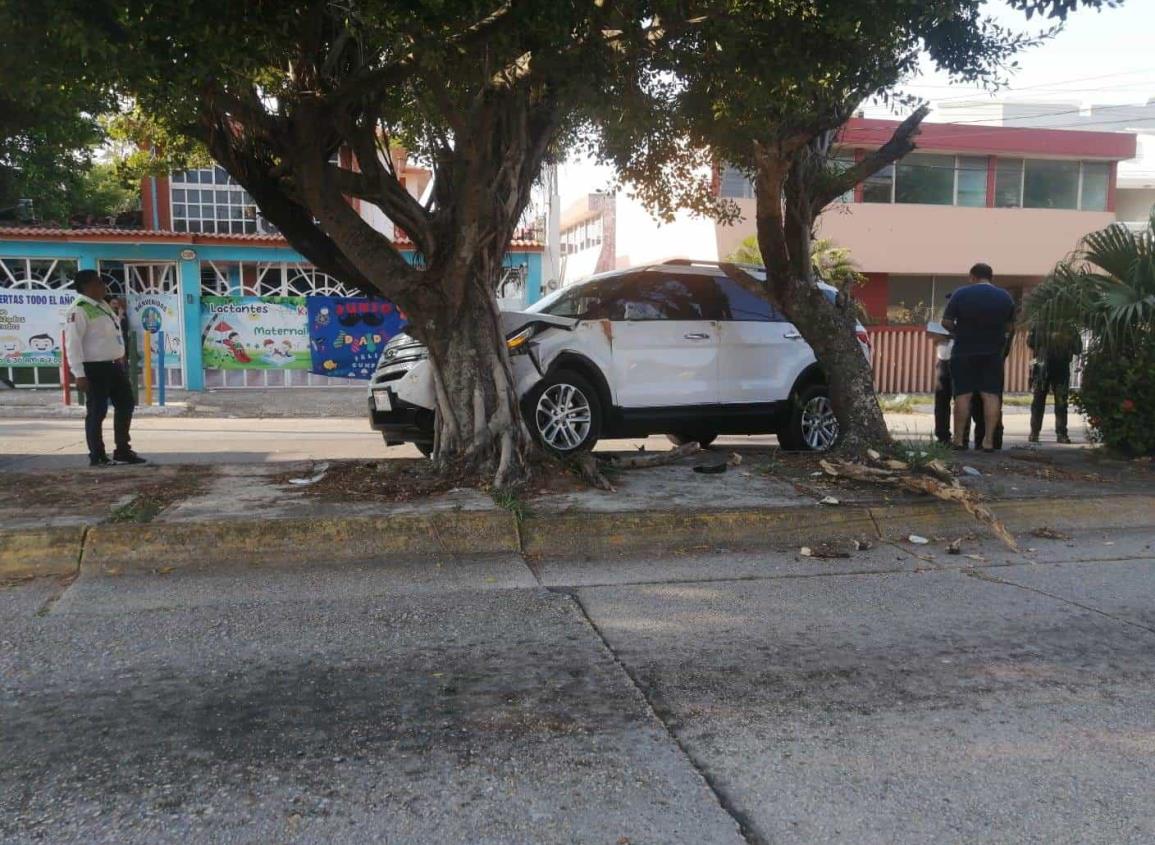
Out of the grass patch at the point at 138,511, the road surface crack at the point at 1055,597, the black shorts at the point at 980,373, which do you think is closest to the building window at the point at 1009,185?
the black shorts at the point at 980,373

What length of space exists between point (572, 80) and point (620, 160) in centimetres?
305

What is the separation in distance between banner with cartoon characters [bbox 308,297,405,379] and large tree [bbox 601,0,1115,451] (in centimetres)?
1000

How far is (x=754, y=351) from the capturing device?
900 cm

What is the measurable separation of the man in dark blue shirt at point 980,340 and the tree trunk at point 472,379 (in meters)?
4.47

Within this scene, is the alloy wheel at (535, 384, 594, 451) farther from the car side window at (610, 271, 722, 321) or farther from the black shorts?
the black shorts

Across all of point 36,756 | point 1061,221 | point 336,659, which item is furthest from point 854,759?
point 1061,221

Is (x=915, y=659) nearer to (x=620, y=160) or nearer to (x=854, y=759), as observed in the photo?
(x=854, y=759)

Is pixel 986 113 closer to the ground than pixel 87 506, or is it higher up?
higher up

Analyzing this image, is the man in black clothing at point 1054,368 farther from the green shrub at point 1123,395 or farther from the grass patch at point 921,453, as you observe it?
the grass patch at point 921,453

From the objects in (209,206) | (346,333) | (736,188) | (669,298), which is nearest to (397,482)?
(669,298)

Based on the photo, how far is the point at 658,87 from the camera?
876cm

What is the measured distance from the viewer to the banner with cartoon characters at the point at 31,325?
18141 mm

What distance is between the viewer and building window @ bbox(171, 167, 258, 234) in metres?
20.7

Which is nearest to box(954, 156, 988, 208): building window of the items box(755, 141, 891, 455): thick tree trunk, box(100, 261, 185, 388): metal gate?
box(755, 141, 891, 455): thick tree trunk
